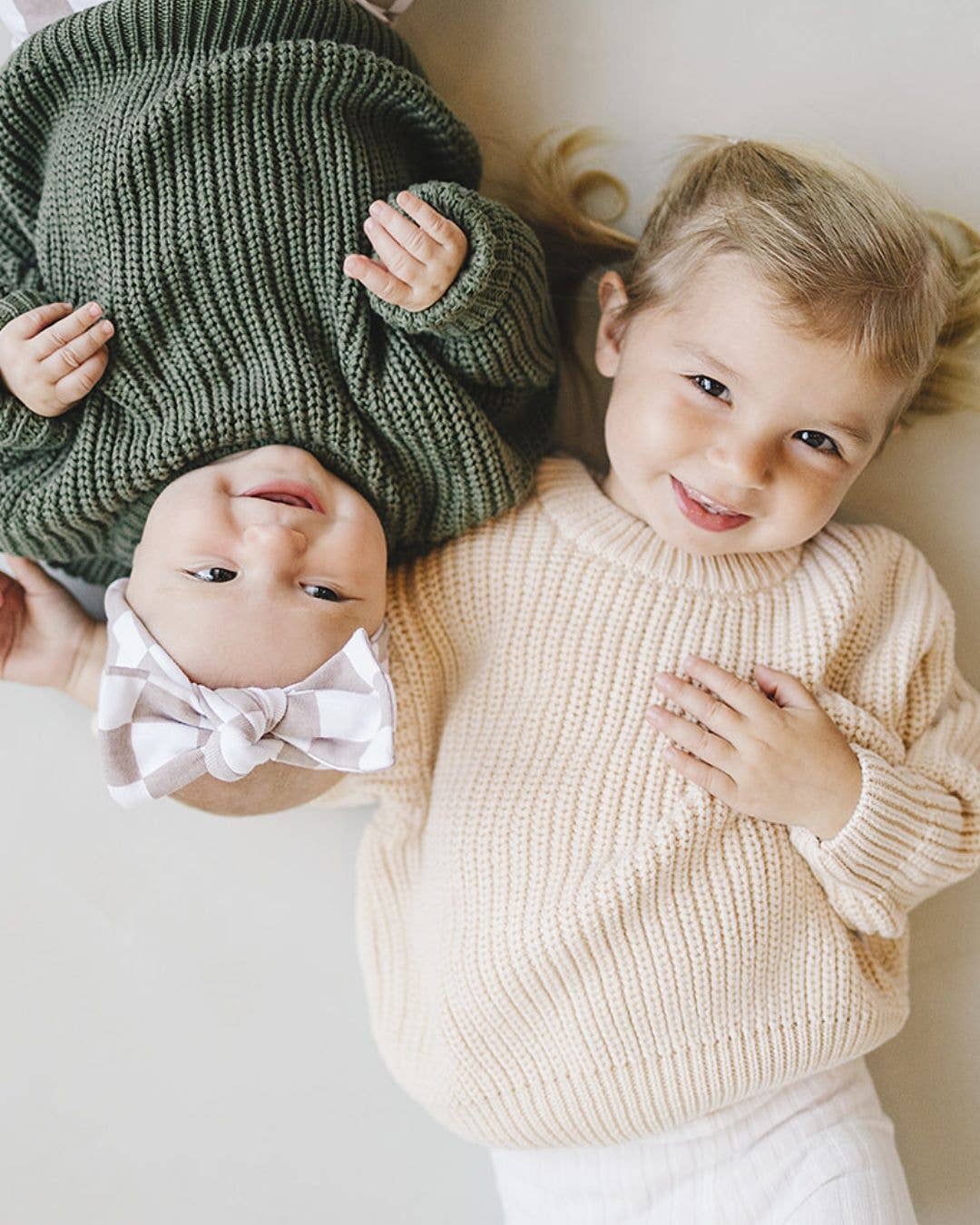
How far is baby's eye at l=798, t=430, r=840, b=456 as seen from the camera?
107 cm

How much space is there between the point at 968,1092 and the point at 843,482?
784 mm

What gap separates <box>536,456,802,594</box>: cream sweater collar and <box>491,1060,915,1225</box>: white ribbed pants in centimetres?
55

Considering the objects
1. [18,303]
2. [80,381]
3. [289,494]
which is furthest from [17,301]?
[289,494]

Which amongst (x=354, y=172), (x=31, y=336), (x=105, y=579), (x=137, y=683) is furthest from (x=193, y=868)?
(x=354, y=172)

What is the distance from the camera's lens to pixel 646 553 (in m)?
1.16

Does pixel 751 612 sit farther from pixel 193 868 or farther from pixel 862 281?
pixel 193 868

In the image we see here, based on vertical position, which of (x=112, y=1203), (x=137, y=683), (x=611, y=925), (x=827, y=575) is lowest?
(x=112, y=1203)

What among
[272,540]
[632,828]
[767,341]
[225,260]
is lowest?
[632,828]

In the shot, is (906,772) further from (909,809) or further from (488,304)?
(488,304)

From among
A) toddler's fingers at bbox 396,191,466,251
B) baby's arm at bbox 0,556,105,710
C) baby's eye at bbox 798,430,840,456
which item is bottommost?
baby's arm at bbox 0,556,105,710

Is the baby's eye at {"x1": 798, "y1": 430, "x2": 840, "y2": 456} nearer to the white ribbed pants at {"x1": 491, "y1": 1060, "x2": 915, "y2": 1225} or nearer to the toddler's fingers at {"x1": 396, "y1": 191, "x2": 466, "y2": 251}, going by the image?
the toddler's fingers at {"x1": 396, "y1": 191, "x2": 466, "y2": 251}

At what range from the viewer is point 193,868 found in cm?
133

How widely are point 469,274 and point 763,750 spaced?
544mm

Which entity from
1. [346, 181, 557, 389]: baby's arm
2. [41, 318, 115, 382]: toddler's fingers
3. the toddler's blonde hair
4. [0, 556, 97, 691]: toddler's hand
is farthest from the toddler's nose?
[0, 556, 97, 691]: toddler's hand
